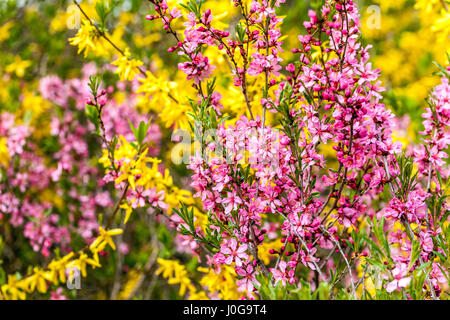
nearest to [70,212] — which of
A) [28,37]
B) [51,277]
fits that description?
[51,277]

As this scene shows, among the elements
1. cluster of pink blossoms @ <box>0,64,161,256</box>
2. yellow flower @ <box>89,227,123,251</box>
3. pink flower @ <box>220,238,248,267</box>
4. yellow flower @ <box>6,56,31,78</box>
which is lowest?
pink flower @ <box>220,238,248,267</box>

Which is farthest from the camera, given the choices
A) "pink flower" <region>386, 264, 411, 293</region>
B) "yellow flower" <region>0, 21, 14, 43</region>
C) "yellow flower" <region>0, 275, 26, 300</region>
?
"yellow flower" <region>0, 21, 14, 43</region>

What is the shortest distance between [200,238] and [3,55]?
12.3ft

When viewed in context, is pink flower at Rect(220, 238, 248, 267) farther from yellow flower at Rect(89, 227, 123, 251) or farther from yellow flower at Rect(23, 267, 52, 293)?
yellow flower at Rect(23, 267, 52, 293)

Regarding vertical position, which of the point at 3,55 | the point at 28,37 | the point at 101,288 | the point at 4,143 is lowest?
the point at 101,288

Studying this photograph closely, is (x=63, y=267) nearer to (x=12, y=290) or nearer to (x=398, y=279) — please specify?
(x=12, y=290)

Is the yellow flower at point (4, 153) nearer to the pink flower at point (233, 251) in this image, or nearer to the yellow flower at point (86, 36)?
the yellow flower at point (86, 36)

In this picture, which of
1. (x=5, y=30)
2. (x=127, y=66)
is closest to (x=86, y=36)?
(x=127, y=66)

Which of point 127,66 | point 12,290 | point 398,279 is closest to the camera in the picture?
point 398,279

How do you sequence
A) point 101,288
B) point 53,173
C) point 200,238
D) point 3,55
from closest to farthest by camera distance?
point 200,238
point 53,173
point 101,288
point 3,55

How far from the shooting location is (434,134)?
5.07ft

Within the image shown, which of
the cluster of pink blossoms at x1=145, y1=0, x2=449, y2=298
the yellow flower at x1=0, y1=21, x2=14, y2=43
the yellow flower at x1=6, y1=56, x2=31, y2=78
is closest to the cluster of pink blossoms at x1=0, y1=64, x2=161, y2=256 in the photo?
the yellow flower at x1=6, y1=56, x2=31, y2=78

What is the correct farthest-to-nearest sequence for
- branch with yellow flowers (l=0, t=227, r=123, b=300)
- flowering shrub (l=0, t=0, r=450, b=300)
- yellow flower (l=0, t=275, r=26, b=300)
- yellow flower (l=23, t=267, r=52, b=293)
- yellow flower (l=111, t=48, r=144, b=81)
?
yellow flower (l=23, t=267, r=52, b=293) → yellow flower (l=0, t=275, r=26, b=300) → branch with yellow flowers (l=0, t=227, r=123, b=300) → yellow flower (l=111, t=48, r=144, b=81) → flowering shrub (l=0, t=0, r=450, b=300)

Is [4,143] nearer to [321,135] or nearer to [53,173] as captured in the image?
[53,173]
